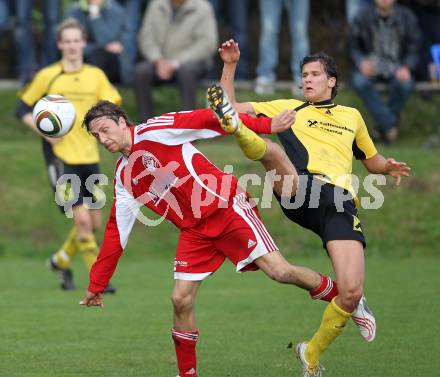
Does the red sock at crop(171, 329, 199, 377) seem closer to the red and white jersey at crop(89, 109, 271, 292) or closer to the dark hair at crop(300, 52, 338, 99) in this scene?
the red and white jersey at crop(89, 109, 271, 292)

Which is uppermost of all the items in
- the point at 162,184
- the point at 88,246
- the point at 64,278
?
the point at 162,184

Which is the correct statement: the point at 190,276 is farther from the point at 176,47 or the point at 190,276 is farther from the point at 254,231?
the point at 176,47

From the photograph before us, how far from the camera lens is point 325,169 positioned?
7266 millimetres

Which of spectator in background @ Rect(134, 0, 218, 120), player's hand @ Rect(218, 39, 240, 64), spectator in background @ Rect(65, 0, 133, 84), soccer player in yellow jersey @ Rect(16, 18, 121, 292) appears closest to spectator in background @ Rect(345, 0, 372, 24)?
spectator in background @ Rect(134, 0, 218, 120)

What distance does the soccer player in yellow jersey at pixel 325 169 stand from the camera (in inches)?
270

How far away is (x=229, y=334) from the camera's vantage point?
8.66 meters

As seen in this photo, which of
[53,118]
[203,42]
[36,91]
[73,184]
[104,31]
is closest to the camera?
[53,118]

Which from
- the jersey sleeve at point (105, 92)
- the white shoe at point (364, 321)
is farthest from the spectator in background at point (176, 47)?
the white shoe at point (364, 321)

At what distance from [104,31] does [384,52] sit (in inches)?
145

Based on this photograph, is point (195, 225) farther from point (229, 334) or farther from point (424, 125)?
point (424, 125)

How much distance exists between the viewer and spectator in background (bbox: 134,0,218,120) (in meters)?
14.6

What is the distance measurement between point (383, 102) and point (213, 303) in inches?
222

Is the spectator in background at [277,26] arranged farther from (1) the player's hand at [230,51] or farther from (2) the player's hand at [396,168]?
(1) the player's hand at [230,51]

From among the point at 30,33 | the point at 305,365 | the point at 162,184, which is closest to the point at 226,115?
the point at 162,184
